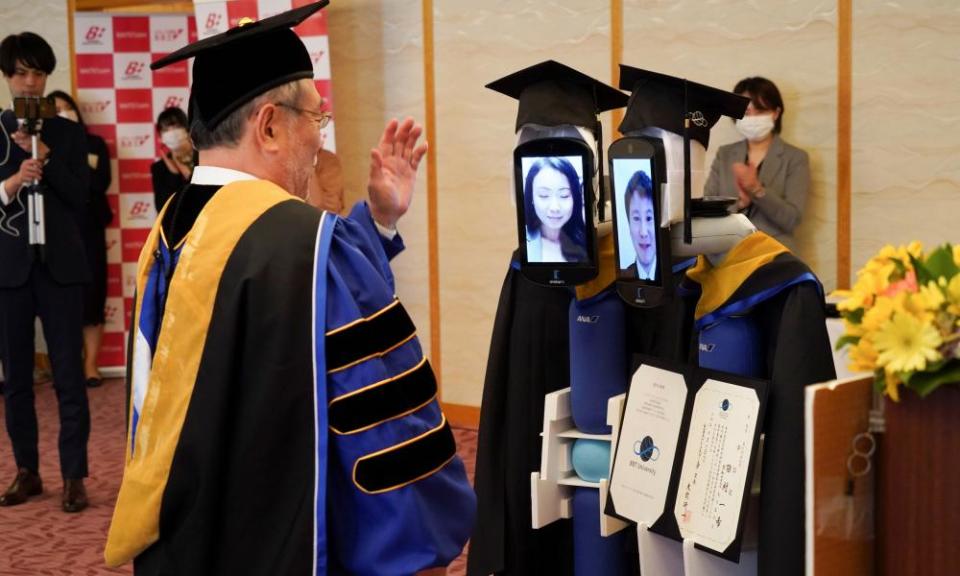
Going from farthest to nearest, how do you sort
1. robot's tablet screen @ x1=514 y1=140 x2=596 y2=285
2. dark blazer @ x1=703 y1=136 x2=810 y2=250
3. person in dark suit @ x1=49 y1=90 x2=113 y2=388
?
person in dark suit @ x1=49 y1=90 x2=113 y2=388 < dark blazer @ x1=703 y1=136 x2=810 y2=250 < robot's tablet screen @ x1=514 y1=140 x2=596 y2=285

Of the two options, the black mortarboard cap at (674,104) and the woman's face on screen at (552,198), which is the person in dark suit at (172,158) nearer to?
the woman's face on screen at (552,198)

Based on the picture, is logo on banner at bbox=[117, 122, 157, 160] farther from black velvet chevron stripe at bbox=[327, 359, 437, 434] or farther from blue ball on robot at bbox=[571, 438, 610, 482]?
black velvet chevron stripe at bbox=[327, 359, 437, 434]

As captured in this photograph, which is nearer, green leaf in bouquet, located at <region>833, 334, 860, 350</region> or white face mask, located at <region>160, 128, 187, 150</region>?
green leaf in bouquet, located at <region>833, 334, 860, 350</region>

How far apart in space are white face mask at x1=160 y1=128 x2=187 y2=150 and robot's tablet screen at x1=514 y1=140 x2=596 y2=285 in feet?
18.8

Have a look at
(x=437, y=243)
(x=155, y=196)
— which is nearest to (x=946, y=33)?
(x=437, y=243)

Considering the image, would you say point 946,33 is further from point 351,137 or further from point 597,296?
point 351,137

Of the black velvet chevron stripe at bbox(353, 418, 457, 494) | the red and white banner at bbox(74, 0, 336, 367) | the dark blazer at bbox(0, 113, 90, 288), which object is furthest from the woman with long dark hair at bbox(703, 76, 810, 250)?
the red and white banner at bbox(74, 0, 336, 367)

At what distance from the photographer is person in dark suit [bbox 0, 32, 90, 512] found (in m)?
5.05

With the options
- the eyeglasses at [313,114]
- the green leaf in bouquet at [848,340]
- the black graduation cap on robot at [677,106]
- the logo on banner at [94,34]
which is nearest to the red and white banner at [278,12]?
the logo on banner at [94,34]

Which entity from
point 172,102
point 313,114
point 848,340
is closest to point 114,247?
point 172,102

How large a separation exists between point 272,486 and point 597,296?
1.11 metres

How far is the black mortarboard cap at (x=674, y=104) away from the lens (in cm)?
255

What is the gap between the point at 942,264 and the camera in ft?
5.65

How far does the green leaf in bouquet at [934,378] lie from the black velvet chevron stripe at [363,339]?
0.81 metres
